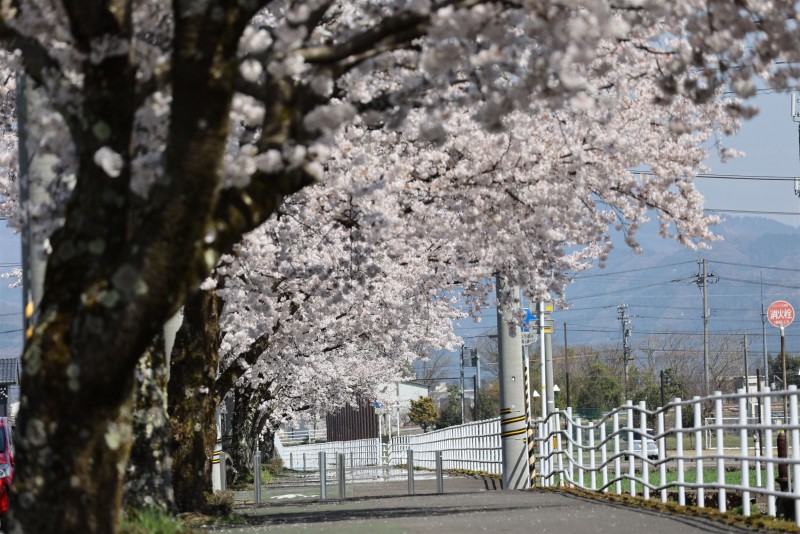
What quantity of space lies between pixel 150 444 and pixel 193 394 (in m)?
4.47

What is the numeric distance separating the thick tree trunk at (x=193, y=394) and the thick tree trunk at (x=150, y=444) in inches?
158

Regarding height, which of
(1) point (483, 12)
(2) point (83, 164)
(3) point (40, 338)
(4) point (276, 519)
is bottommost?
(4) point (276, 519)

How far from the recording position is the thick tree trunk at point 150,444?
11266 mm

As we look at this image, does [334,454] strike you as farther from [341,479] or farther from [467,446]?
[341,479]

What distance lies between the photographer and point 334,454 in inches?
2571

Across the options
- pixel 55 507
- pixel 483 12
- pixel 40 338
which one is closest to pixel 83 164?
pixel 40 338

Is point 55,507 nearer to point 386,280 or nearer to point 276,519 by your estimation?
point 276,519

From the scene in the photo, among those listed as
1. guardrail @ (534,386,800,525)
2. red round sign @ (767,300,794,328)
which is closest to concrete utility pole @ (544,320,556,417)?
red round sign @ (767,300,794,328)

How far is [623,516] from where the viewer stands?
44.3ft

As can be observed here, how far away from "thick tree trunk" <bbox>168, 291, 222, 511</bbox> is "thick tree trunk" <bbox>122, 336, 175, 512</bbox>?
4023mm

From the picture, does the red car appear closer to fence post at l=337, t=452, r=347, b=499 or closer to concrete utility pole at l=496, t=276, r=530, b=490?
fence post at l=337, t=452, r=347, b=499

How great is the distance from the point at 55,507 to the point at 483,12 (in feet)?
11.2

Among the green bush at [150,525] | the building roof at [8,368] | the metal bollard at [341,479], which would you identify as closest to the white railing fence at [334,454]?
the building roof at [8,368]

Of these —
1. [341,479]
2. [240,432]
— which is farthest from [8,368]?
[341,479]
